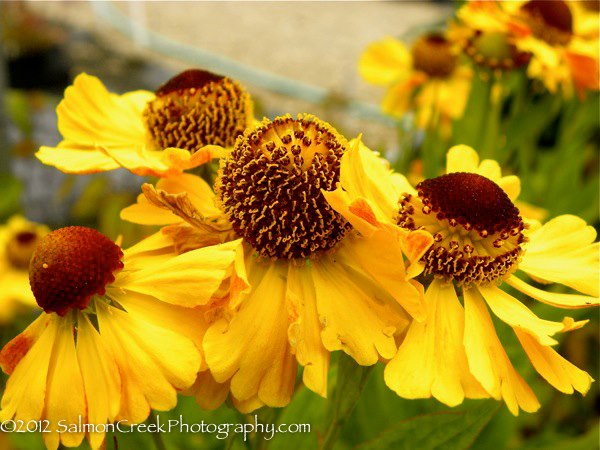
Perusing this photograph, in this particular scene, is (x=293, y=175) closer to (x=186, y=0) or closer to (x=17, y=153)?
(x=17, y=153)

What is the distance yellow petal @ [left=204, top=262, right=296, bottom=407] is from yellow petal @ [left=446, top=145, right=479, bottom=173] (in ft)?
0.90

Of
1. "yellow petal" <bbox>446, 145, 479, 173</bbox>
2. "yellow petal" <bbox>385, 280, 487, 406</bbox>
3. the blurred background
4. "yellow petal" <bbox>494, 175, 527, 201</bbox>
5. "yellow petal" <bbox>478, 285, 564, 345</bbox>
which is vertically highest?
"yellow petal" <bbox>446, 145, 479, 173</bbox>

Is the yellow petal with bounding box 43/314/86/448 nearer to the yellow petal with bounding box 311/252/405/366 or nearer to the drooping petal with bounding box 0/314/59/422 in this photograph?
the drooping petal with bounding box 0/314/59/422

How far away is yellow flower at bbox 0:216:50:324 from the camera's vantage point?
150 centimetres

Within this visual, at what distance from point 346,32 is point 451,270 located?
4471mm

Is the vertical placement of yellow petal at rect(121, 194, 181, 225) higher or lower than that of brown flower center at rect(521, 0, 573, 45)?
lower

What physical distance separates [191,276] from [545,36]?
3.76ft

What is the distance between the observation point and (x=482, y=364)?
55cm

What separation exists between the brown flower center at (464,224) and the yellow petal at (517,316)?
2 centimetres

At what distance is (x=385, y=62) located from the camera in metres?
1.94

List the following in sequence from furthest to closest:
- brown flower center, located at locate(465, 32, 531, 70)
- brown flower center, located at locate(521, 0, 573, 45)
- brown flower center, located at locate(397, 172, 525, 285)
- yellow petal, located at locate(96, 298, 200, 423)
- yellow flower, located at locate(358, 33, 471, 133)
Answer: yellow flower, located at locate(358, 33, 471, 133) < brown flower center, located at locate(521, 0, 573, 45) < brown flower center, located at locate(465, 32, 531, 70) < brown flower center, located at locate(397, 172, 525, 285) < yellow petal, located at locate(96, 298, 200, 423)

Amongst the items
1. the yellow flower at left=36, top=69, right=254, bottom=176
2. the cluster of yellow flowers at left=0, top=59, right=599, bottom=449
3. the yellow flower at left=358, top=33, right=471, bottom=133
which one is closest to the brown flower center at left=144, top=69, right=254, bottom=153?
the yellow flower at left=36, top=69, right=254, bottom=176

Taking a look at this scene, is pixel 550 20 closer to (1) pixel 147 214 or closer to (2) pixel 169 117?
(2) pixel 169 117

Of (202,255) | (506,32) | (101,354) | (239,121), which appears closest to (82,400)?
(101,354)
